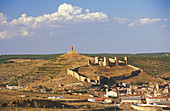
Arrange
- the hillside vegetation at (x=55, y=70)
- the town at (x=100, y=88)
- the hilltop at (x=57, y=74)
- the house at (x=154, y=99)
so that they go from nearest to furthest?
1. the house at (x=154, y=99)
2. the town at (x=100, y=88)
3. the hilltop at (x=57, y=74)
4. the hillside vegetation at (x=55, y=70)

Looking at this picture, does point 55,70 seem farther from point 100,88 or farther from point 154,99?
point 154,99

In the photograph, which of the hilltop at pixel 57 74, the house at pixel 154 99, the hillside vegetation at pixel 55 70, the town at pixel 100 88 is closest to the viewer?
the house at pixel 154 99

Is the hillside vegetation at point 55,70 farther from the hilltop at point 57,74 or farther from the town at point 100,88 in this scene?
the town at point 100,88

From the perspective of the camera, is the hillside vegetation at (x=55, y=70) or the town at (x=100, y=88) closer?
the town at (x=100, y=88)

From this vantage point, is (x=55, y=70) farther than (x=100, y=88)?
Yes

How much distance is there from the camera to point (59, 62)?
371ft

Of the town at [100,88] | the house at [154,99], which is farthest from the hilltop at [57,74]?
the house at [154,99]

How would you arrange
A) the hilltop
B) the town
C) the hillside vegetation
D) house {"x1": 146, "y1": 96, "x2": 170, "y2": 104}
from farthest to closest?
the hillside vegetation → the hilltop → the town → house {"x1": 146, "y1": 96, "x2": 170, "y2": 104}

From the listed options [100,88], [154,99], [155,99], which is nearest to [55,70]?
[100,88]

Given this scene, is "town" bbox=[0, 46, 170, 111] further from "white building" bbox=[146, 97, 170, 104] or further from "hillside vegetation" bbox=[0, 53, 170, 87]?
"hillside vegetation" bbox=[0, 53, 170, 87]

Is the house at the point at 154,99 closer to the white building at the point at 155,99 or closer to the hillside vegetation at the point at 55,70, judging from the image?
the white building at the point at 155,99

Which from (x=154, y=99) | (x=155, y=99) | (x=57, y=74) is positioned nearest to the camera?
(x=155, y=99)

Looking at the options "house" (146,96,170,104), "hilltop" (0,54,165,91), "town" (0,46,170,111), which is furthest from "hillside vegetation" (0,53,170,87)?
"house" (146,96,170,104)

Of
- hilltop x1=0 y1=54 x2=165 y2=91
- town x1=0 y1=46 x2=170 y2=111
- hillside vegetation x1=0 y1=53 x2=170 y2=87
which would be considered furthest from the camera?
hillside vegetation x1=0 y1=53 x2=170 y2=87
